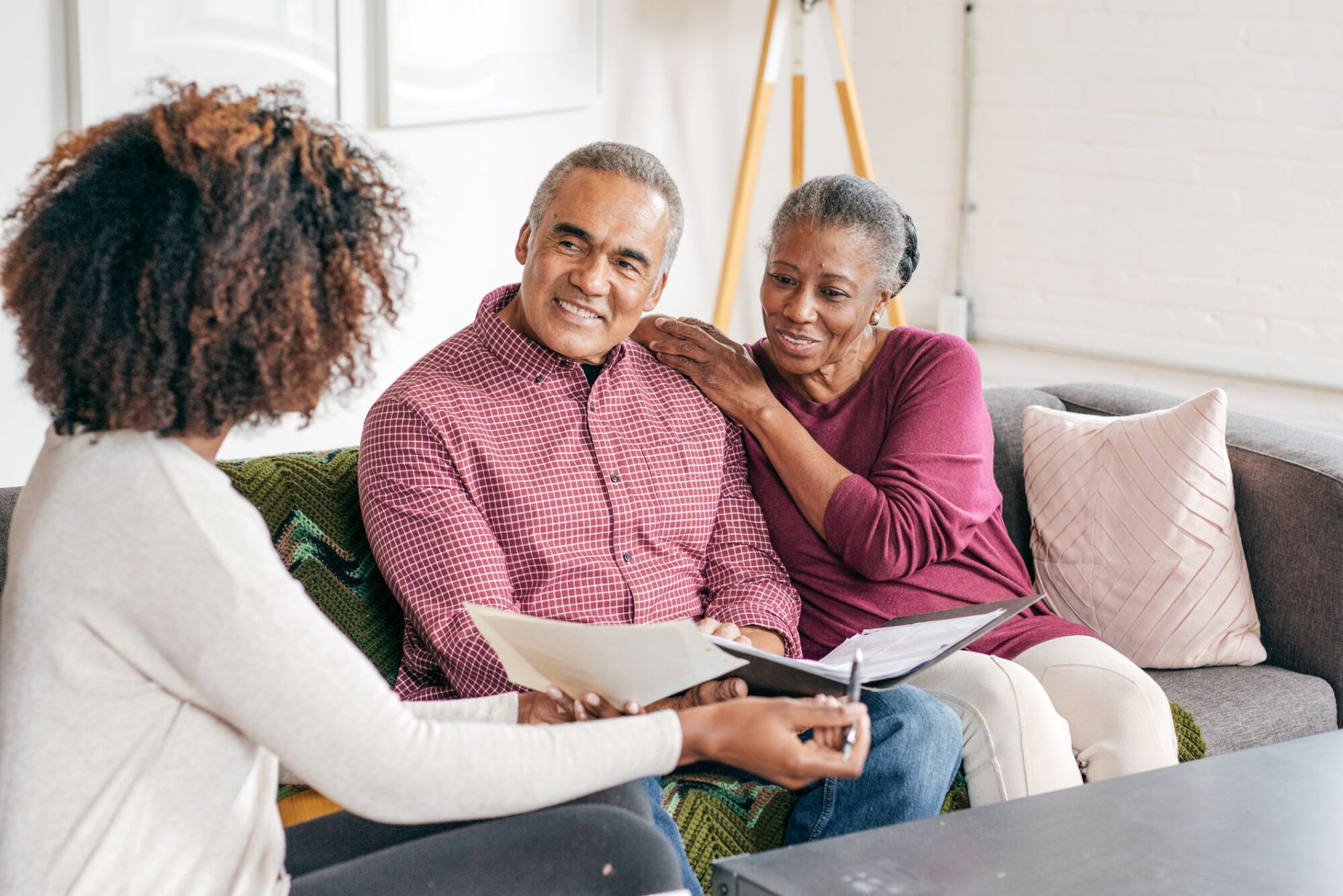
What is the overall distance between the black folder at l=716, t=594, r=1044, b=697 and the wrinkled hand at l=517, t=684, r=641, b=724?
0.48 ft

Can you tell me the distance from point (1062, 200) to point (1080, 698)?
3.10 meters

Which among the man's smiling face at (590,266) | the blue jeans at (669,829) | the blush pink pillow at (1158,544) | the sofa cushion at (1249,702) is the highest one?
the man's smiling face at (590,266)

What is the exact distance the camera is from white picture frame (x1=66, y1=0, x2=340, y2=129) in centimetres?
290

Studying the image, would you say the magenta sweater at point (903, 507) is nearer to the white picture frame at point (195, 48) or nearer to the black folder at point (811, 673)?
the black folder at point (811, 673)

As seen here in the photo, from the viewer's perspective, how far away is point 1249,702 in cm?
219

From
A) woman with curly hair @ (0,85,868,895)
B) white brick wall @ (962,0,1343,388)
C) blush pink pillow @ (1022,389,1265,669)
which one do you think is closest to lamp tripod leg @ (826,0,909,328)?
white brick wall @ (962,0,1343,388)

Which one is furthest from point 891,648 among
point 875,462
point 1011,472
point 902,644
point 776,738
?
point 1011,472

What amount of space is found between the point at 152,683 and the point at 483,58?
3020 millimetres

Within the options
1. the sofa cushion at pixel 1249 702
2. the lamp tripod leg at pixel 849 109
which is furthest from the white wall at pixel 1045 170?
the sofa cushion at pixel 1249 702

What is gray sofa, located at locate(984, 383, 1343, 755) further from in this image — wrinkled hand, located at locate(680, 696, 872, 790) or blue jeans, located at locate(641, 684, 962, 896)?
wrinkled hand, located at locate(680, 696, 872, 790)

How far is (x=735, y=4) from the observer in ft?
15.7

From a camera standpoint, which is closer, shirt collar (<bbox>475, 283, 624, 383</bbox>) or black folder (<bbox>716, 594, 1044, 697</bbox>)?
black folder (<bbox>716, 594, 1044, 697</bbox>)

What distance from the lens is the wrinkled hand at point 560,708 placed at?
1.44 metres

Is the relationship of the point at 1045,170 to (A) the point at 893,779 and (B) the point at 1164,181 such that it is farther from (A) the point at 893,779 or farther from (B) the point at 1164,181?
(A) the point at 893,779
